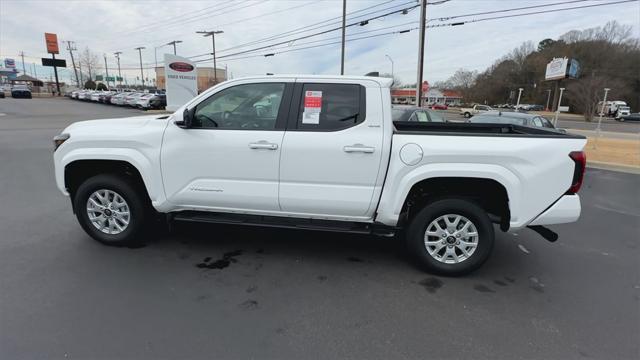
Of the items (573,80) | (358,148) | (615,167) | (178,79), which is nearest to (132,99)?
(178,79)

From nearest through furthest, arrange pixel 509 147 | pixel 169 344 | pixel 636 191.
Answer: pixel 169 344 < pixel 509 147 < pixel 636 191

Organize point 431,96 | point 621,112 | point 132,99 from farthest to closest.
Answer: point 431,96, point 621,112, point 132,99

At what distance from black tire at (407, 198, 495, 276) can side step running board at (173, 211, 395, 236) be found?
0.85 ft

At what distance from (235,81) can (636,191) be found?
8.43 metres

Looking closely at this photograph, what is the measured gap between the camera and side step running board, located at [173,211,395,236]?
3633mm

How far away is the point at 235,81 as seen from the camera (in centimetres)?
373

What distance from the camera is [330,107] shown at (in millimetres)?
3584

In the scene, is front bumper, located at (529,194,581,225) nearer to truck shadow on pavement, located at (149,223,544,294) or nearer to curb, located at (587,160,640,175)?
truck shadow on pavement, located at (149,223,544,294)

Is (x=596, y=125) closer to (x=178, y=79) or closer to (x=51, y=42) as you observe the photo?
(x=178, y=79)

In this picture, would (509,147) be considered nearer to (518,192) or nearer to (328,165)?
(518,192)

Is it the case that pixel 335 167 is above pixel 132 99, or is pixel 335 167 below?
below

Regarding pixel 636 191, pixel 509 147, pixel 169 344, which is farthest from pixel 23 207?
pixel 636 191

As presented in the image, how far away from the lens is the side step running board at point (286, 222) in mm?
3633

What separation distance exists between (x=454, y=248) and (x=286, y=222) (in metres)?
1.72
